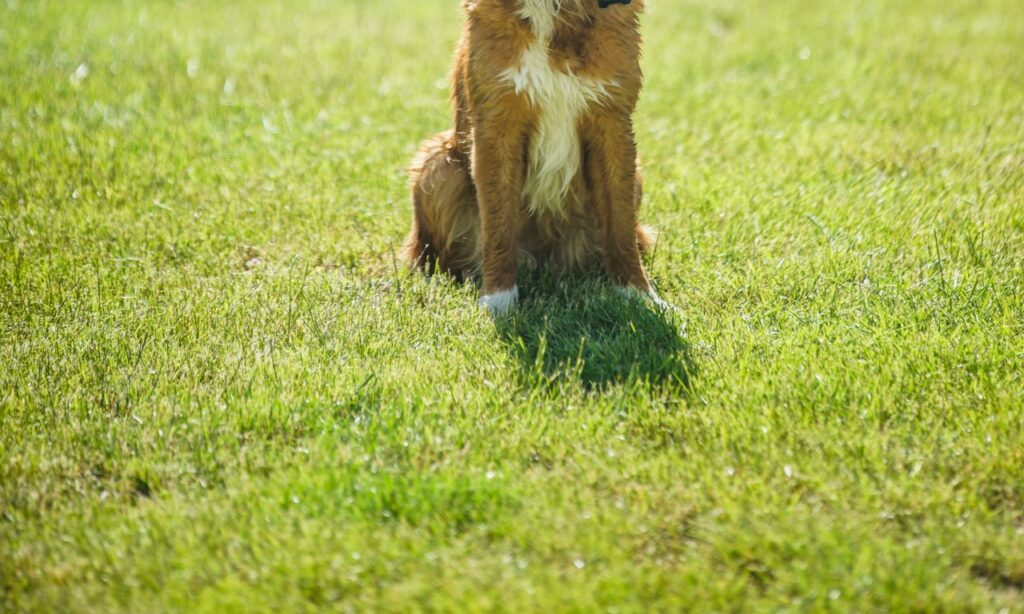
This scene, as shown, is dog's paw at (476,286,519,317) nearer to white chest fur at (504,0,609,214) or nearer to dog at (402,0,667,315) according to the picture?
dog at (402,0,667,315)

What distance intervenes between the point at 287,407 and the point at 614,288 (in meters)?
1.45

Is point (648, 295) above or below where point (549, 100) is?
below

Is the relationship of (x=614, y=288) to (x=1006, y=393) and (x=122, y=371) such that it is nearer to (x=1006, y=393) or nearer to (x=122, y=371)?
(x=1006, y=393)

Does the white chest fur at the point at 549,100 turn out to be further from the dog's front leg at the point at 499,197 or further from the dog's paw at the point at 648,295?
the dog's paw at the point at 648,295

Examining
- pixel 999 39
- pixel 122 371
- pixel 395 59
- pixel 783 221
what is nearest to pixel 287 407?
pixel 122 371

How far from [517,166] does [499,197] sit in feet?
0.45

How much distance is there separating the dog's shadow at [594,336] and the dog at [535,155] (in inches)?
4.9

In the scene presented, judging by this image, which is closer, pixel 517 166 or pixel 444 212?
pixel 517 166

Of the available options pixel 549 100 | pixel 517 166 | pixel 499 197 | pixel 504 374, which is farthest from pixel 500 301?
pixel 549 100

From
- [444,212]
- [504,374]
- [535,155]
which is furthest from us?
[444,212]

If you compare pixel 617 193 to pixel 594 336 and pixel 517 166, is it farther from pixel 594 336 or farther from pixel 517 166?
pixel 594 336

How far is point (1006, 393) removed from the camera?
3.26 metres

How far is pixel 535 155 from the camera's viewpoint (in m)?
4.01

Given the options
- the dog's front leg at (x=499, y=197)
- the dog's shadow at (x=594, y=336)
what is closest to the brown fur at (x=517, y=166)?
the dog's front leg at (x=499, y=197)
